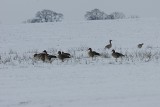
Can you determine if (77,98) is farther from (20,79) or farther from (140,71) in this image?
(140,71)

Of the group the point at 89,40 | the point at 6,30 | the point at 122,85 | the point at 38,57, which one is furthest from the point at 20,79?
the point at 6,30

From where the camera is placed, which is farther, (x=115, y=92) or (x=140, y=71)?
(x=140, y=71)

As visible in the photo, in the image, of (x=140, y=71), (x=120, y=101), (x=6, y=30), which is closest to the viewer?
(x=120, y=101)

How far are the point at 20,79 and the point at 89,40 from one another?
2475 centimetres

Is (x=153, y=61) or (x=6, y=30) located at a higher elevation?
(x=6, y=30)

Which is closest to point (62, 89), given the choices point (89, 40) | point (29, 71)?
point (29, 71)

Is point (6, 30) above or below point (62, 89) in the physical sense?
above

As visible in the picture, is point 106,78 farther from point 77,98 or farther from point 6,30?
point 6,30

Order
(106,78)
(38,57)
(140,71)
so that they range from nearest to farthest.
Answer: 1. (106,78)
2. (140,71)
3. (38,57)

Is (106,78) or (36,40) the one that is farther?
(36,40)

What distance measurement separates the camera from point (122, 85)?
30.2 feet

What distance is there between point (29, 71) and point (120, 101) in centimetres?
508

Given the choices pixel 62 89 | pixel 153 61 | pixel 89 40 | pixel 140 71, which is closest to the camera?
pixel 62 89

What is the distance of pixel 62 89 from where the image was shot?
28.9ft
